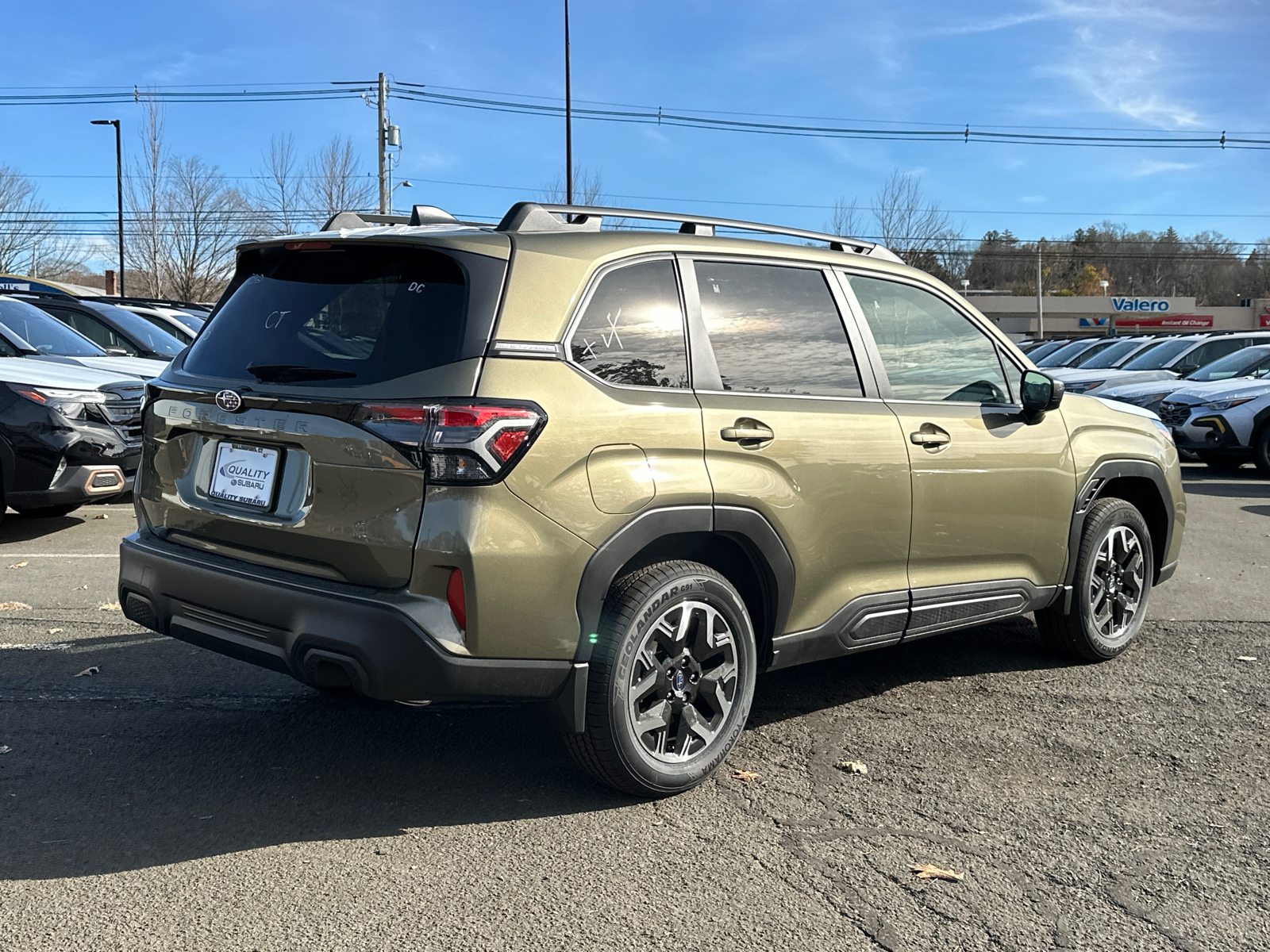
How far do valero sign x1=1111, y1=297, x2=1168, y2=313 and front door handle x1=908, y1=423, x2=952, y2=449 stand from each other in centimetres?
8963

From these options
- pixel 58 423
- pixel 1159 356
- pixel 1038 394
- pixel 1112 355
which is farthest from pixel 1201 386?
pixel 58 423

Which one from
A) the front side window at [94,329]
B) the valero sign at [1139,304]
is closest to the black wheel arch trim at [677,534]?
the front side window at [94,329]

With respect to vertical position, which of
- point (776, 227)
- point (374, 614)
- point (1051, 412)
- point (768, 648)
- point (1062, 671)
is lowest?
point (1062, 671)

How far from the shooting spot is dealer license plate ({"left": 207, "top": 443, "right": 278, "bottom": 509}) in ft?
11.7

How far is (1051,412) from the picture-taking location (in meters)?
5.19

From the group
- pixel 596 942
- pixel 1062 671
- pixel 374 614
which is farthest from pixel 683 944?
pixel 1062 671

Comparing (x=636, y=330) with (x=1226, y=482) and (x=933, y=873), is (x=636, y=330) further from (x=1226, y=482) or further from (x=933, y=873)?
(x=1226, y=482)

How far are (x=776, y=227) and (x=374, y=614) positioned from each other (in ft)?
7.27

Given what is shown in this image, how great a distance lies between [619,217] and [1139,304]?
9310 cm

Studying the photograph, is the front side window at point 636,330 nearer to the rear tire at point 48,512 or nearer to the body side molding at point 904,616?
the body side molding at point 904,616

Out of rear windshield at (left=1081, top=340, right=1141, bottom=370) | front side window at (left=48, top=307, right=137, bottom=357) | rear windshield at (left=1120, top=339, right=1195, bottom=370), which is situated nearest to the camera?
front side window at (left=48, top=307, right=137, bottom=357)

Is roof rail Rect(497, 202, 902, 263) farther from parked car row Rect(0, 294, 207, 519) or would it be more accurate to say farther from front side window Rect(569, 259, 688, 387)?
parked car row Rect(0, 294, 207, 519)

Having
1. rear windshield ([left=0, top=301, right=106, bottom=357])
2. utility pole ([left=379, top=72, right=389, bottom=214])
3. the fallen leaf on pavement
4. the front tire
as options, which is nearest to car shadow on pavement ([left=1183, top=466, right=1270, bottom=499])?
the front tire

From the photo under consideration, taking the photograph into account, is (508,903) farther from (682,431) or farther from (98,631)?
(98,631)
